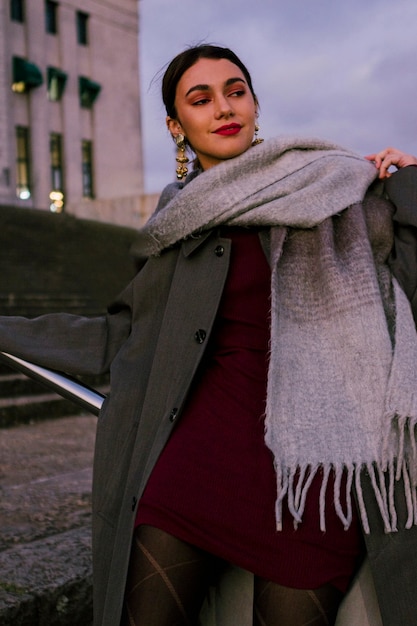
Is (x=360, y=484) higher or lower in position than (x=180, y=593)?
higher

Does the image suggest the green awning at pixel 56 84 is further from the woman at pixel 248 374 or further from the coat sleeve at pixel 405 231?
the coat sleeve at pixel 405 231

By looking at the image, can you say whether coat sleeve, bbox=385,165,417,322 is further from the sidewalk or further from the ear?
the sidewalk

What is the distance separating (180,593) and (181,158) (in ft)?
3.89

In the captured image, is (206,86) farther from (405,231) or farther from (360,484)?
(360,484)

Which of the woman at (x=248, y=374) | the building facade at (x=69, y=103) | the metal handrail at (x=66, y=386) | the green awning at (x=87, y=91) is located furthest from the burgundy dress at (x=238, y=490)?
the green awning at (x=87, y=91)

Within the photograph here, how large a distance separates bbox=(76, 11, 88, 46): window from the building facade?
4cm

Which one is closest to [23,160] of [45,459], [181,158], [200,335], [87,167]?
[87,167]

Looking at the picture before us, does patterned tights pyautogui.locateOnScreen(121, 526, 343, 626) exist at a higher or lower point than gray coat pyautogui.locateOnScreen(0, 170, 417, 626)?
lower

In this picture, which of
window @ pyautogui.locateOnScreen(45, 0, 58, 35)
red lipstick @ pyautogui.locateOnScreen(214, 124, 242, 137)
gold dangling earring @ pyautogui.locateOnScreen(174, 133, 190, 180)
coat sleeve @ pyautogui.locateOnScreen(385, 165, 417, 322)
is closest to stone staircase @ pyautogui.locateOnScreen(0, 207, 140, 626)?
gold dangling earring @ pyautogui.locateOnScreen(174, 133, 190, 180)

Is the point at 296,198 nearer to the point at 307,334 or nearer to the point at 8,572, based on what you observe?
the point at 307,334

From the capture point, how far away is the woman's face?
1.87 metres

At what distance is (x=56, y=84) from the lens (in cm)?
2877

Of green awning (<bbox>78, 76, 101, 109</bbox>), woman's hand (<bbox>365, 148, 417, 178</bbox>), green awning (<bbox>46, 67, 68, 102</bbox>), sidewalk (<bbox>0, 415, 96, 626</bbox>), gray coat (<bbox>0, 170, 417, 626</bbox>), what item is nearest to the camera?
gray coat (<bbox>0, 170, 417, 626</bbox>)

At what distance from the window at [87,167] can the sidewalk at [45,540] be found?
87.2ft
